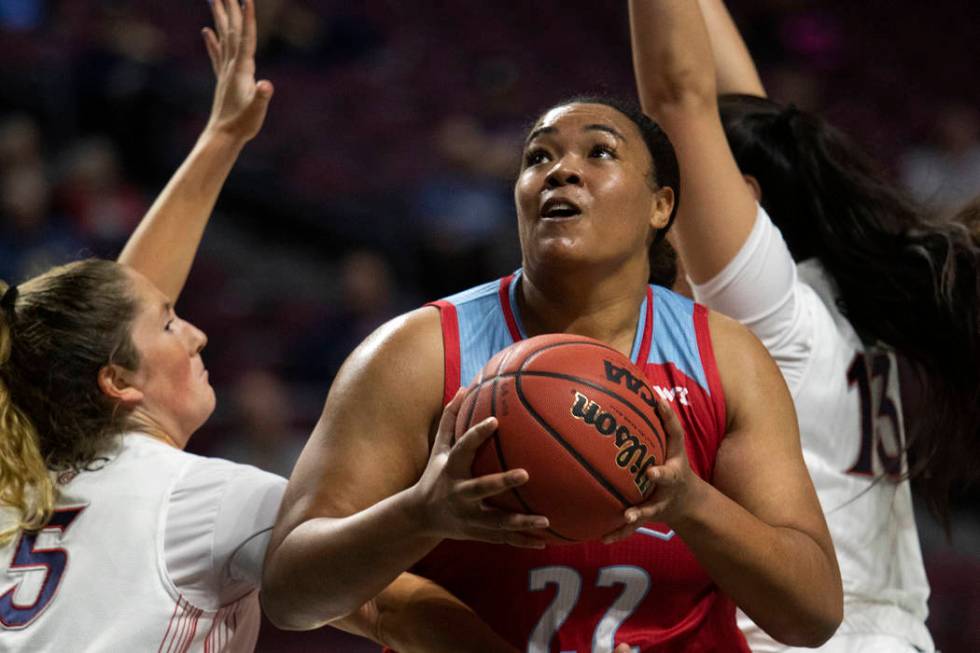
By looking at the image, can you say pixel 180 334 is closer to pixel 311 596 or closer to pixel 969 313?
pixel 311 596

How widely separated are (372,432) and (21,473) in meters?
0.86

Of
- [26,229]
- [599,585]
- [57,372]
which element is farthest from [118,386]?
[26,229]

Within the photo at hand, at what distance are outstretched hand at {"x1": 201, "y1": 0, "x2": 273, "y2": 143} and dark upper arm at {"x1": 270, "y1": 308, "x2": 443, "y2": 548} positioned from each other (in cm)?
125

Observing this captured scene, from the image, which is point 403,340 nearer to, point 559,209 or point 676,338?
point 559,209

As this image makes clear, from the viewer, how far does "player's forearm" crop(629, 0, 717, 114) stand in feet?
8.48

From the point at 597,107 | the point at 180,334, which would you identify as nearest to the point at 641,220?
the point at 597,107

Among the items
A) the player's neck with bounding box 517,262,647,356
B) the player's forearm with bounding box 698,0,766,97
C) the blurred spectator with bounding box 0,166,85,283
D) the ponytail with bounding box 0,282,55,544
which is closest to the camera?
the player's neck with bounding box 517,262,647,356

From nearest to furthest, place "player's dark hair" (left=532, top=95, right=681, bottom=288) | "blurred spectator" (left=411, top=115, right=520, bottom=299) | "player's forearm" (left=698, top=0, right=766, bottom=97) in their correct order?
"player's dark hair" (left=532, top=95, right=681, bottom=288)
"player's forearm" (left=698, top=0, right=766, bottom=97)
"blurred spectator" (left=411, top=115, right=520, bottom=299)

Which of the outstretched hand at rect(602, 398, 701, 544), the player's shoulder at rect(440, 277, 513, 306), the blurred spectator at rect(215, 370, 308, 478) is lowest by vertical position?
the blurred spectator at rect(215, 370, 308, 478)

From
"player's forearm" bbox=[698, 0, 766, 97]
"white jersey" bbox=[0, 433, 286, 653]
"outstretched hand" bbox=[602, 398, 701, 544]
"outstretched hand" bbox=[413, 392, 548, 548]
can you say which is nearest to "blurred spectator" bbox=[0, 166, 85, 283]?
"player's forearm" bbox=[698, 0, 766, 97]

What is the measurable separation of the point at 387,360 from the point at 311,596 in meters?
0.41

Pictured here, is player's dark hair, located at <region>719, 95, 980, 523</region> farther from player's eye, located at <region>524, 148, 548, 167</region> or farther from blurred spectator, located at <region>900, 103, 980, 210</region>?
blurred spectator, located at <region>900, 103, 980, 210</region>

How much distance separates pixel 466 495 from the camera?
5.51ft

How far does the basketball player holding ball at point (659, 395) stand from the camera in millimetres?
2018
